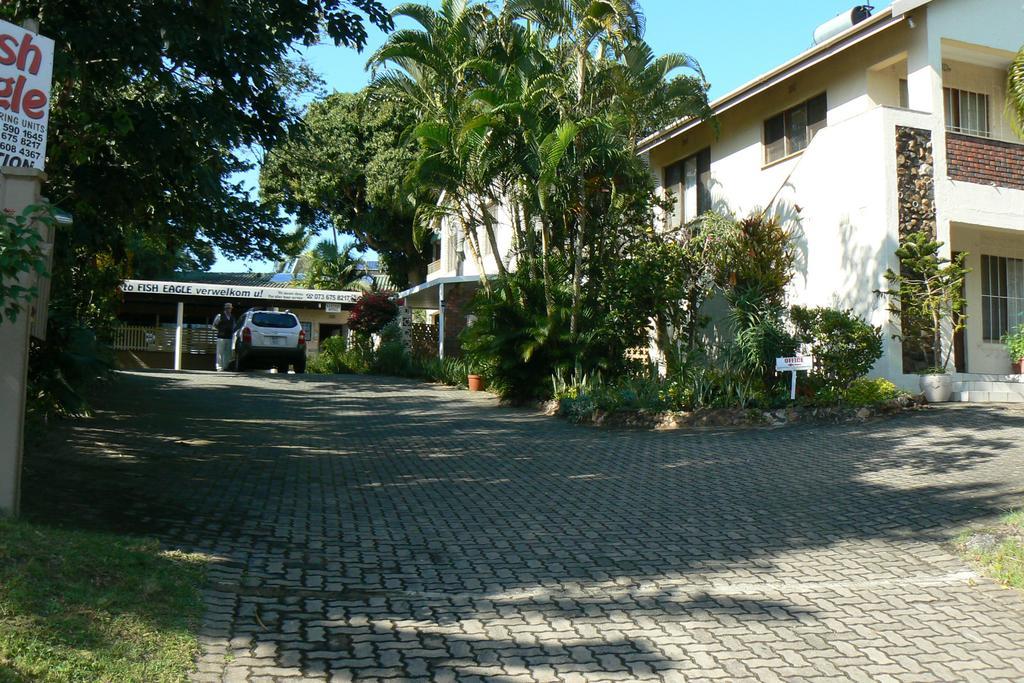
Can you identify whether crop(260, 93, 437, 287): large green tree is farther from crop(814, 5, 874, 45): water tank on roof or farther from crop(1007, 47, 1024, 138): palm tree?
crop(1007, 47, 1024, 138): palm tree

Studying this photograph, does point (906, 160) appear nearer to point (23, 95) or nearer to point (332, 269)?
point (23, 95)

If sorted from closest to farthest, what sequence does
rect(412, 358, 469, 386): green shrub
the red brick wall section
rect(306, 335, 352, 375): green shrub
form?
the red brick wall section < rect(412, 358, 469, 386): green shrub < rect(306, 335, 352, 375): green shrub

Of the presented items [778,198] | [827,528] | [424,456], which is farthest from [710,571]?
[778,198]

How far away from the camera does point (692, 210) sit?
21.2m

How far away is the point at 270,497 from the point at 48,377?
108 inches

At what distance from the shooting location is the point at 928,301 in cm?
1381

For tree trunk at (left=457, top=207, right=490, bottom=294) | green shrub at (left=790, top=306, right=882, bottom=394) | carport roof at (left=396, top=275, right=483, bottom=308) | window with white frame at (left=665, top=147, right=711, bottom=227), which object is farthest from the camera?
carport roof at (left=396, top=275, right=483, bottom=308)

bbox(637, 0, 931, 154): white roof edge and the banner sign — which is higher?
bbox(637, 0, 931, 154): white roof edge

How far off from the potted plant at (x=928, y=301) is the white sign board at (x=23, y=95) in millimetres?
12058

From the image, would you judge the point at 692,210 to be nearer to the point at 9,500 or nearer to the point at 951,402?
the point at 951,402

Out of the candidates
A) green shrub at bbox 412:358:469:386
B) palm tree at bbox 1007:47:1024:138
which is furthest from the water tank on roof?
green shrub at bbox 412:358:469:386

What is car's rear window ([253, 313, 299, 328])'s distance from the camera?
24500mm

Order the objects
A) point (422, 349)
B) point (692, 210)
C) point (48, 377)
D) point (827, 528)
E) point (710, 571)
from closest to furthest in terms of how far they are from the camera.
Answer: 1. point (710, 571)
2. point (827, 528)
3. point (48, 377)
4. point (692, 210)
5. point (422, 349)

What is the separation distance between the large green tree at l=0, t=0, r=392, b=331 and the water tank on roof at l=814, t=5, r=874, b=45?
12.0 m
